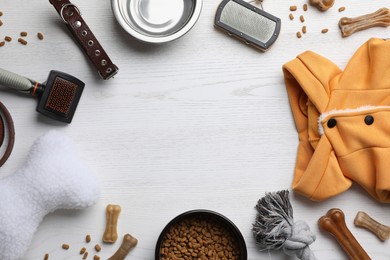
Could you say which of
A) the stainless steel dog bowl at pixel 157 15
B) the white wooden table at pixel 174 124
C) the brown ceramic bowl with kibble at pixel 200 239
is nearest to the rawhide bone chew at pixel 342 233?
the white wooden table at pixel 174 124

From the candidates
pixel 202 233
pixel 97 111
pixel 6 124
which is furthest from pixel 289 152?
pixel 6 124

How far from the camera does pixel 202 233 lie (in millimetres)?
941

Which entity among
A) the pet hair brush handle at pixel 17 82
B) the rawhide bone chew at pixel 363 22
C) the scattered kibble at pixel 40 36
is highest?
the scattered kibble at pixel 40 36

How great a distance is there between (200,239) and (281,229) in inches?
5.7

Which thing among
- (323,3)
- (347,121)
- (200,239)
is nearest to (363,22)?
(323,3)

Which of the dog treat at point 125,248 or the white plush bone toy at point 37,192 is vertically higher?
the white plush bone toy at point 37,192

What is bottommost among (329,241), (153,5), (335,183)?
(329,241)

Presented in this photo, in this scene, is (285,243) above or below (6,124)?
below

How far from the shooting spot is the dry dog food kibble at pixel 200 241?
932 millimetres

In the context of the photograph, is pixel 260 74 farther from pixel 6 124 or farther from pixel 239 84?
pixel 6 124

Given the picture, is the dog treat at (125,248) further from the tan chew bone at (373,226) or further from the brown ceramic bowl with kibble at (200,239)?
the tan chew bone at (373,226)

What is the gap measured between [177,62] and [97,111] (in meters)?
0.18

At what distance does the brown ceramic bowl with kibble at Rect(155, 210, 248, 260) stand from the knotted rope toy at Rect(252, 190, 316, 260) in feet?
0.18

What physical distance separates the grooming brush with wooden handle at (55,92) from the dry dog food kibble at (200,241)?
29cm
